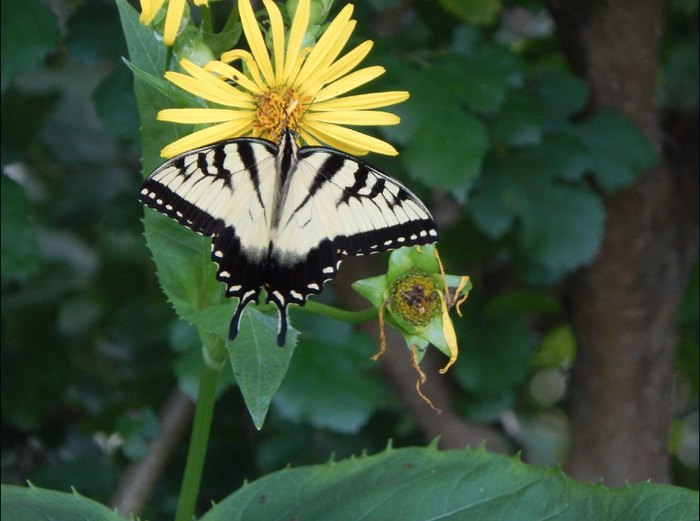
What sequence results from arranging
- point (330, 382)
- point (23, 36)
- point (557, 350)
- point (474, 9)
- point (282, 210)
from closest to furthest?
point (282, 210) < point (23, 36) < point (330, 382) < point (474, 9) < point (557, 350)

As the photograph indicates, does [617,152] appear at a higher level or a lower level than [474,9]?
lower

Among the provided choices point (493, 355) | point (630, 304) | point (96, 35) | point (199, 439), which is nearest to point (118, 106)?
point (96, 35)

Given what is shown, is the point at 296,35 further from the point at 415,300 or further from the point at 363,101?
the point at 415,300

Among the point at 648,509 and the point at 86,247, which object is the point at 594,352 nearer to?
the point at 648,509

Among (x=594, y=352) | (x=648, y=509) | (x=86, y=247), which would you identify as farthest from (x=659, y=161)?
(x=86, y=247)

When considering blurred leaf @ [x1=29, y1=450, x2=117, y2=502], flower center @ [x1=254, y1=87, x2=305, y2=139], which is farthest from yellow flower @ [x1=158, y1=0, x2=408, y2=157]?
blurred leaf @ [x1=29, y1=450, x2=117, y2=502]

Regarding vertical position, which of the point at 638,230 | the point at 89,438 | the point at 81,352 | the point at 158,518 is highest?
the point at 638,230

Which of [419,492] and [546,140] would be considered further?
[546,140]
